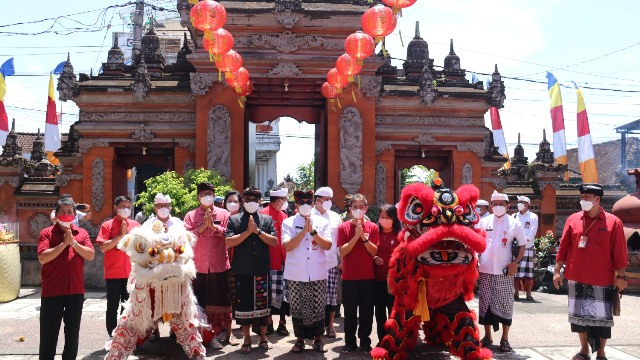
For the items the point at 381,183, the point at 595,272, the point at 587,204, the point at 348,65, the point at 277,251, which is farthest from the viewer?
the point at 381,183

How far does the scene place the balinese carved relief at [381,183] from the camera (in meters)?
14.2

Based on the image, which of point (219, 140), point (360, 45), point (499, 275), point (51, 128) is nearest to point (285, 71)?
point (219, 140)

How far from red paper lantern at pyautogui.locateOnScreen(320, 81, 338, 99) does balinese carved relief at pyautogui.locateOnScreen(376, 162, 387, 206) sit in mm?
2208

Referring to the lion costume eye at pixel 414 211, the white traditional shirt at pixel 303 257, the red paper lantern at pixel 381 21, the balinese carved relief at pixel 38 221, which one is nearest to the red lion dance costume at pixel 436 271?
the lion costume eye at pixel 414 211

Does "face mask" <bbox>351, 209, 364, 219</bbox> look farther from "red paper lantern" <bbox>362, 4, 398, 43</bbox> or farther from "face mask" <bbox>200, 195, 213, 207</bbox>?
"red paper lantern" <bbox>362, 4, 398, 43</bbox>

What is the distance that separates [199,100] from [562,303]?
29.3 feet

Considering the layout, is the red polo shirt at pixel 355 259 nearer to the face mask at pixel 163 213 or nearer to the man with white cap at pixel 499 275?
the man with white cap at pixel 499 275

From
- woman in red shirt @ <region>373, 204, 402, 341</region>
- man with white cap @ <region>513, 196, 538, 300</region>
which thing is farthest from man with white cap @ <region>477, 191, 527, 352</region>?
man with white cap @ <region>513, 196, 538, 300</region>

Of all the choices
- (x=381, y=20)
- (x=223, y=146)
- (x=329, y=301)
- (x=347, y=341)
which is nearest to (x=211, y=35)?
(x=381, y=20)

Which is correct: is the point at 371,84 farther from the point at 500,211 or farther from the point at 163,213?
the point at 163,213

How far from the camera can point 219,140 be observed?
13609 mm

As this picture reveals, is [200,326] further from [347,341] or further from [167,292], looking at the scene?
[347,341]

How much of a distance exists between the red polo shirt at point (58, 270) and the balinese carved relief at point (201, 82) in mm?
7999

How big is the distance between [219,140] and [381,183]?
404 centimetres
